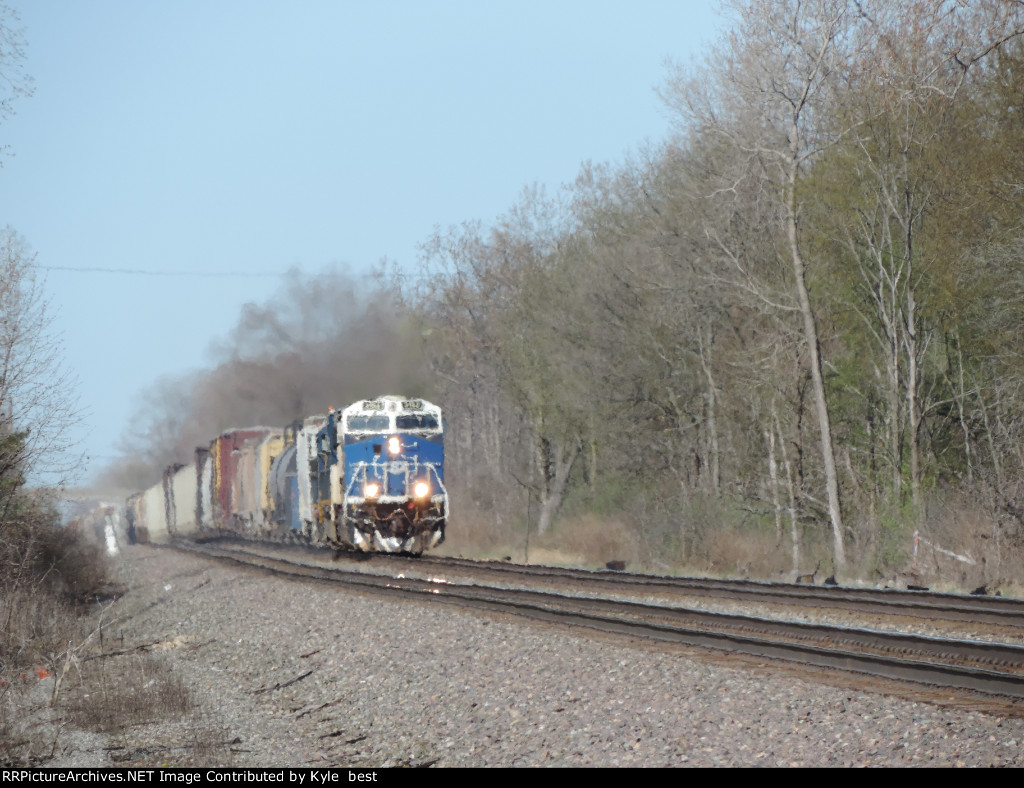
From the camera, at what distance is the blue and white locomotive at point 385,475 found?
25.0m

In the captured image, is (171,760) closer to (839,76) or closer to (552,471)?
(839,76)

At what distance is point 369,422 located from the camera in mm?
25203

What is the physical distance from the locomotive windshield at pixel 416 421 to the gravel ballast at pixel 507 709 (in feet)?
32.1

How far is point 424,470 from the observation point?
84.7ft

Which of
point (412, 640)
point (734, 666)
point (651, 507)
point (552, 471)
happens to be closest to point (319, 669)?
point (412, 640)

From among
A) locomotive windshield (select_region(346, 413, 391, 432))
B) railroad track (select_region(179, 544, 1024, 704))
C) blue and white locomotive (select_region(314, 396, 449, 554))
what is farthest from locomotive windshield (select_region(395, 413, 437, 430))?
railroad track (select_region(179, 544, 1024, 704))

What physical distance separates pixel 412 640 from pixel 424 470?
12308 millimetres

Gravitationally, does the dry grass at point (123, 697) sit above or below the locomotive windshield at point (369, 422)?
below

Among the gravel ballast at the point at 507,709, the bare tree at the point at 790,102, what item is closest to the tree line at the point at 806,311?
the bare tree at the point at 790,102

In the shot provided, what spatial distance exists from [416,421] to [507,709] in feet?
54.8

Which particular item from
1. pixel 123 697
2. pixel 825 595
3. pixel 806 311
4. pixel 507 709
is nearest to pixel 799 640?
pixel 507 709

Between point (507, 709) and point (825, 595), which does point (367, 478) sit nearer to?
point (825, 595)

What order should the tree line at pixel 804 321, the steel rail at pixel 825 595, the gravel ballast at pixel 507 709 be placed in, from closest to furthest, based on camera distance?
the gravel ballast at pixel 507 709, the steel rail at pixel 825 595, the tree line at pixel 804 321

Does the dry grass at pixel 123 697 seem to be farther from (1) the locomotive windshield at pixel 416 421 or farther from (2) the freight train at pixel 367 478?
(1) the locomotive windshield at pixel 416 421
